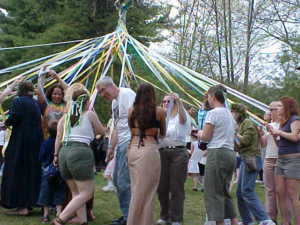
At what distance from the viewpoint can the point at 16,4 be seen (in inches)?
815

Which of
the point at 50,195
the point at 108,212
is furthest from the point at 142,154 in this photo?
the point at 108,212

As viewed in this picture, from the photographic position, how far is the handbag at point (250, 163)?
15.9 feet

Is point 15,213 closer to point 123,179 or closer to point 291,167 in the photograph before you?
point 123,179

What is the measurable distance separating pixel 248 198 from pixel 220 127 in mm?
1115

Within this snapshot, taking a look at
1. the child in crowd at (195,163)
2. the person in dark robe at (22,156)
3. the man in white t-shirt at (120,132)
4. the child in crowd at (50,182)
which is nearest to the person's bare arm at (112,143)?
the man in white t-shirt at (120,132)

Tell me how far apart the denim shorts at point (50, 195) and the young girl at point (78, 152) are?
612 mm

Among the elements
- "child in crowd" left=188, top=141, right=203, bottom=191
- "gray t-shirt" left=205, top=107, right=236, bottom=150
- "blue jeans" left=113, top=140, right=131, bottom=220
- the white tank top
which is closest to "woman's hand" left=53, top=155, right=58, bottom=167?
the white tank top

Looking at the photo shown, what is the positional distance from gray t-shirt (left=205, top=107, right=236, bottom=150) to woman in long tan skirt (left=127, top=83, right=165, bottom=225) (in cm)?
52

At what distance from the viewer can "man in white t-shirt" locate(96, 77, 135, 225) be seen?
184 inches

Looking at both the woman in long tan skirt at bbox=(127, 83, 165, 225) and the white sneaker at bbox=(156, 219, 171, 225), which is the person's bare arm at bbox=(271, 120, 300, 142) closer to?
the woman in long tan skirt at bbox=(127, 83, 165, 225)

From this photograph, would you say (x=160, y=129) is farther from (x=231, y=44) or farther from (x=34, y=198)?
(x=231, y=44)

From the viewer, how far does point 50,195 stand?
5.11m

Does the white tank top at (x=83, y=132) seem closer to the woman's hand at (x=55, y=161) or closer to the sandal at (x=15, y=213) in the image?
the woman's hand at (x=55, y=161)

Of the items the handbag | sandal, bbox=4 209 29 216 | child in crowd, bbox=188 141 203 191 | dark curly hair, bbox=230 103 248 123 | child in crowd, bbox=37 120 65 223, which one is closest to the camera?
the handbag
